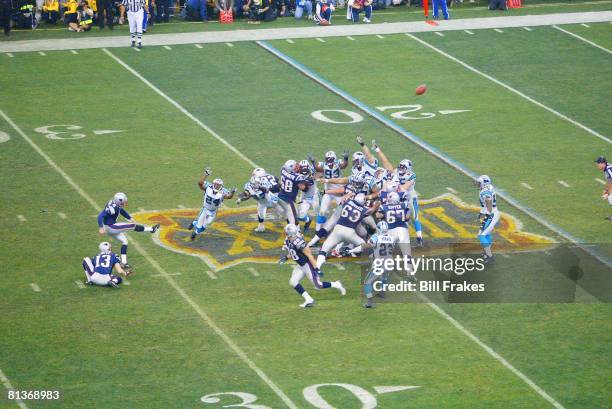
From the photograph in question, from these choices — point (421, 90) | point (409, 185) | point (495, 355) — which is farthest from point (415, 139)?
point (495, 355)

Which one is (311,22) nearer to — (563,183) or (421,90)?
(421,90)

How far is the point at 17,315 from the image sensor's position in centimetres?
2181

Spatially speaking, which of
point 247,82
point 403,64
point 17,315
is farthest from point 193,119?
point 17,315

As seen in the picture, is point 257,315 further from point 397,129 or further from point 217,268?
point 397,129

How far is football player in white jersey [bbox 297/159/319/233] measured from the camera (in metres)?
25.9

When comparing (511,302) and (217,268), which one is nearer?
(511,302)

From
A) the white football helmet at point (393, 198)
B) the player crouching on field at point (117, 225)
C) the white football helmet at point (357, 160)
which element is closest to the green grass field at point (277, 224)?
the player crouching on field at point (117, 225)

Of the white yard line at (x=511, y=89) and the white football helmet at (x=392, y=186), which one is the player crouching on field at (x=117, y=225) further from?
the white yard line at (x=511, y=89)

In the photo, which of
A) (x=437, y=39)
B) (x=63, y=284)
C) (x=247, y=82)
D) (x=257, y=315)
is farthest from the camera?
(x=437, y=39)

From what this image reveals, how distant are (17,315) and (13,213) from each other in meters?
5.97

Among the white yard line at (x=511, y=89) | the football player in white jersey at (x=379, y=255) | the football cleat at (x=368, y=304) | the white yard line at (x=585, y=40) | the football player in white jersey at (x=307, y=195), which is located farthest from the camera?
the white yard line at (x=585, y=40)

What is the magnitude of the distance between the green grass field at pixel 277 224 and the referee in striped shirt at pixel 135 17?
1.60 feet

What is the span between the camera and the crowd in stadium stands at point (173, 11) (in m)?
41.8

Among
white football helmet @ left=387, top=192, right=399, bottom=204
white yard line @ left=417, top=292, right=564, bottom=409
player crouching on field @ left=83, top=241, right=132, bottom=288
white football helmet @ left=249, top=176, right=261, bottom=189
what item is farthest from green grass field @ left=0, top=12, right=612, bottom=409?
white football helmet @ left=387, top=192, right=399, bottom=204
